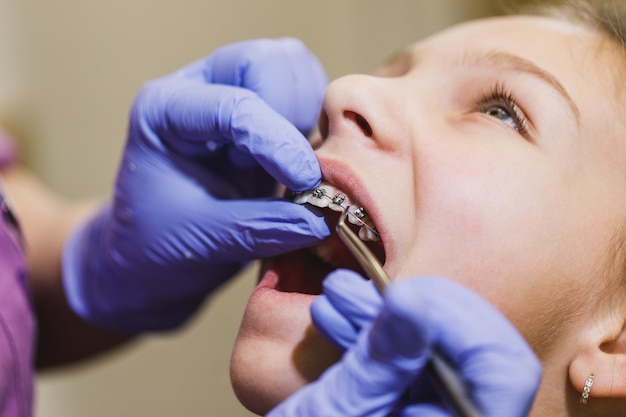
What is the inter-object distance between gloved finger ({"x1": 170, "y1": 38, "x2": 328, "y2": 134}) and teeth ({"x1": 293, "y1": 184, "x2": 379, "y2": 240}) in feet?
0.60

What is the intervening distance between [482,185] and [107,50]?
1.26 metres

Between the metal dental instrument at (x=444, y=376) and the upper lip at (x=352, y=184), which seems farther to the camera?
the upper lip at (x=352, y=184)

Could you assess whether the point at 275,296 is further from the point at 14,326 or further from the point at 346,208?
the point at 14,326

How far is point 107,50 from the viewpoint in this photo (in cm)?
169

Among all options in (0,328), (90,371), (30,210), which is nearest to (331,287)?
(0,328)

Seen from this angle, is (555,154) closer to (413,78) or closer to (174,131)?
(413,78)

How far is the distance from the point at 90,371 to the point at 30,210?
20.1 inches

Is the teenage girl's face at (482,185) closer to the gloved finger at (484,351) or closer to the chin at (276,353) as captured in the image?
the chin at (276,353)

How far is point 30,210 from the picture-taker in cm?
119

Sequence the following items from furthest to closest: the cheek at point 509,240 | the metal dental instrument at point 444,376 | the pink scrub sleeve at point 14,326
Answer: the pink scrub sleeve at point 14,326 → the cheek at point 509,240 → the metal dental instrument at point 444,376

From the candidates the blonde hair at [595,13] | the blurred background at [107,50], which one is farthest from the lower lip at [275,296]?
the blurred background at [107,50]

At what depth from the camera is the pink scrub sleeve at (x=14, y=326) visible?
765mm

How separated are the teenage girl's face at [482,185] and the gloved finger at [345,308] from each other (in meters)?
0.08

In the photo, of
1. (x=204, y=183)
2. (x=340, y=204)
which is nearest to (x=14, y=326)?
(x=204, y=183)
